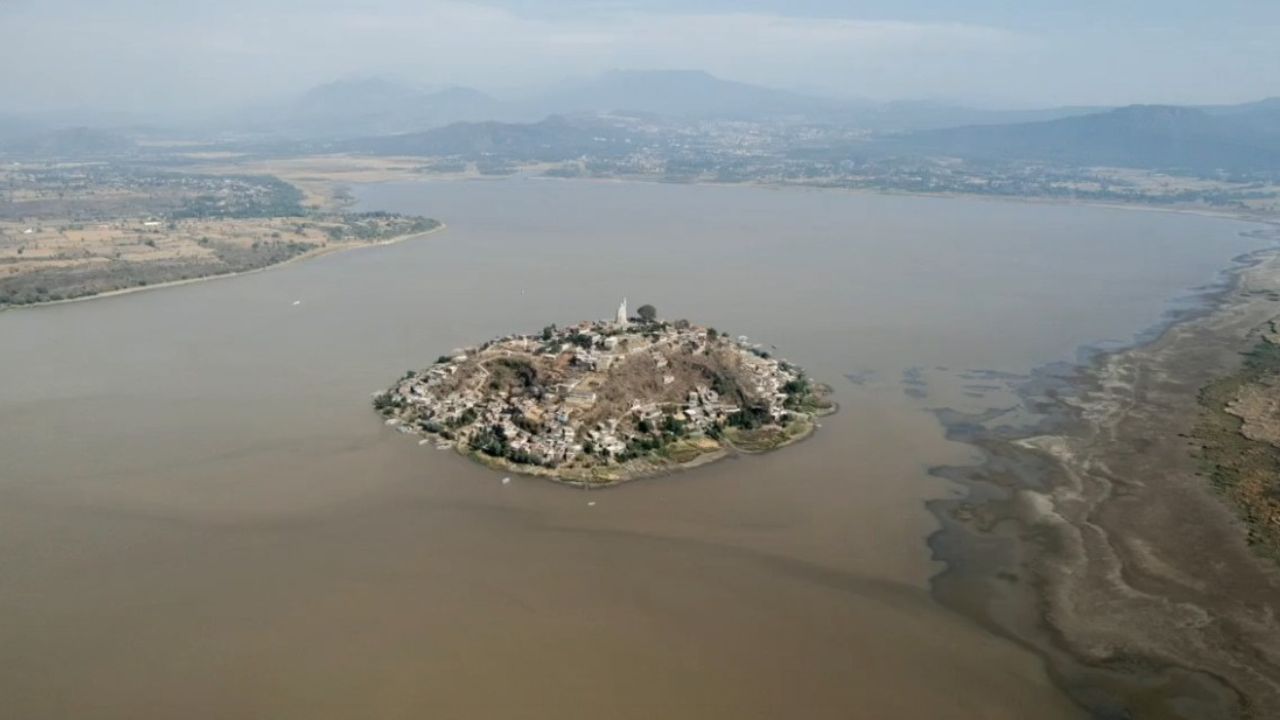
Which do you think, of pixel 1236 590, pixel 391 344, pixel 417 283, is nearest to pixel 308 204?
pixel 417 283

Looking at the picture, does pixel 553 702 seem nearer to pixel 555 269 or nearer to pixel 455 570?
pixel 455 570

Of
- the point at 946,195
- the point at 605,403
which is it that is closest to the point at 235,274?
the point at 605,403

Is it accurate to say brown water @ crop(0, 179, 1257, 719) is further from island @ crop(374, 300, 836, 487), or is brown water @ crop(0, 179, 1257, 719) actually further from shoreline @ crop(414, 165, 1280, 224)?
shoreline @ crop(414, 165, 1280, 224)

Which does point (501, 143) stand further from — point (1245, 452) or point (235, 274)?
point (1245, 452)

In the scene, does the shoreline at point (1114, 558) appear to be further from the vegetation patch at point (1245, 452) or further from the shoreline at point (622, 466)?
the shoreline at point (622, 466)

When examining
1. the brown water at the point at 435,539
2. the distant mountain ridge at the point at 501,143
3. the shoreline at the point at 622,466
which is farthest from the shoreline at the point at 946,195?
the shoreline at the point at 622,466

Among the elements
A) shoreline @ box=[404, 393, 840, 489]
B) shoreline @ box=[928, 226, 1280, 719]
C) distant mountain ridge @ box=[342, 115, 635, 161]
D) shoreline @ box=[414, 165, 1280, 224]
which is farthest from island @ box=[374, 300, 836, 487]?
distant mountain ridge @ box=[342, 115, 635, 161]
